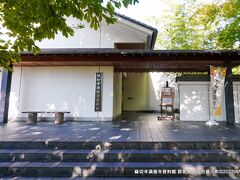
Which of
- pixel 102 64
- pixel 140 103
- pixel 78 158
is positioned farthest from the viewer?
pixel 140 103

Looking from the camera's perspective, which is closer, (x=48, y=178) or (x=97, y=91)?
(x=48, y=178)

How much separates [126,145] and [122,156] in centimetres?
39

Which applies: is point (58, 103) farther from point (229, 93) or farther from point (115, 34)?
point (229, 93)

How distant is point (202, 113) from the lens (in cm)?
862

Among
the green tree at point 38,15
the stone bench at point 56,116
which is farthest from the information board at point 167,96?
the green tree at point 38,15

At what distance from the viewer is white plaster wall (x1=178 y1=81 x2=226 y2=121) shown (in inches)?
339

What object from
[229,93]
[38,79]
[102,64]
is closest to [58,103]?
[38,79]

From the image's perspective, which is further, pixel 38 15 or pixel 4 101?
pixel 4 101

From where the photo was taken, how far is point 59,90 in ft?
29.0

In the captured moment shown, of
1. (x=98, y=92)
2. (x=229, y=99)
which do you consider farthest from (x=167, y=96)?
(x=98, y=92)

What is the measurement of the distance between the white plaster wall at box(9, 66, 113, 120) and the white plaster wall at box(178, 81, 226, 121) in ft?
11.9

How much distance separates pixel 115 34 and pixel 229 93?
611 centimetres

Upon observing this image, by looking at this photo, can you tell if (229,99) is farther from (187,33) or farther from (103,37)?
(187,33)

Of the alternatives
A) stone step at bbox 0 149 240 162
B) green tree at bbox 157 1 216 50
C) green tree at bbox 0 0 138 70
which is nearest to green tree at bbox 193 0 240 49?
green tree at bbox 157 1 216 50
